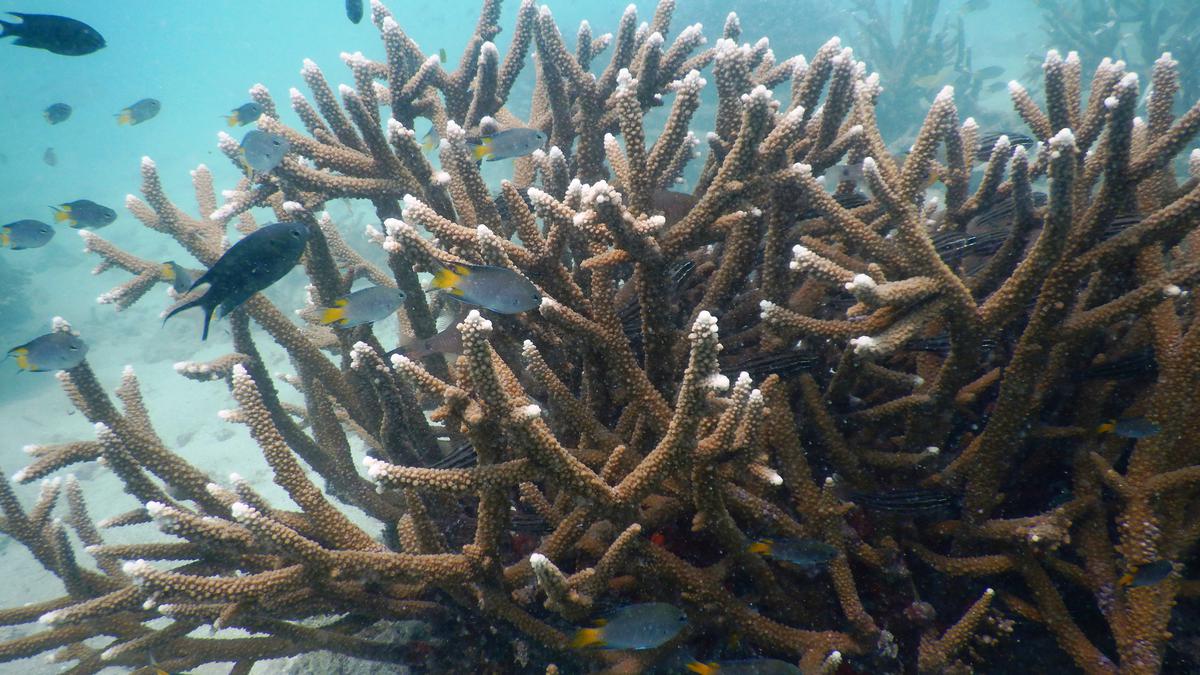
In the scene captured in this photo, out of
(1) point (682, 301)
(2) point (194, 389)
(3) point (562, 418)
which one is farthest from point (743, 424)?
(2) point (194, 389)

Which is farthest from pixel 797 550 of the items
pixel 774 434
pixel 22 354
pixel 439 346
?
pixel 22 354

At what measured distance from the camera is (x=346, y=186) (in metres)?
3.49

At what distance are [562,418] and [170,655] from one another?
8.83 ft

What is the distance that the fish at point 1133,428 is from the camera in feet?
6.96

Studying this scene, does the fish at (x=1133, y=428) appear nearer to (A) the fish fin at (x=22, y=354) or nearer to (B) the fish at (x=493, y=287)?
(B) the fish at (x=493, y=287)

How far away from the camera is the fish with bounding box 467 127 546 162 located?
363cm

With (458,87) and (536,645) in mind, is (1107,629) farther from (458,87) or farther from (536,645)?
(458,87)

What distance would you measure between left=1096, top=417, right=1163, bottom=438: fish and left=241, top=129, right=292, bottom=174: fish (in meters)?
4.29

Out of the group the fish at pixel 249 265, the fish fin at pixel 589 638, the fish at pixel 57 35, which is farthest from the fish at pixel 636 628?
the fish at pixel 57 35

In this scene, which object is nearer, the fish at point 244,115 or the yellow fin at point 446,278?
the yellow fin at point 446,278

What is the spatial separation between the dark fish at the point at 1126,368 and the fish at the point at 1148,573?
0.76m

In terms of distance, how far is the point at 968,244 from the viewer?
8.71ft

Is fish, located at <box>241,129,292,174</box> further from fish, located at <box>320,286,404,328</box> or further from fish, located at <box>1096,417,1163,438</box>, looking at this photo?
fish, located at <box>1096,417,1163,438</box>

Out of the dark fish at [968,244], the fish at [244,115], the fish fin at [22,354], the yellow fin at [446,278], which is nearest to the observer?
the yellow fin at [446,278]
